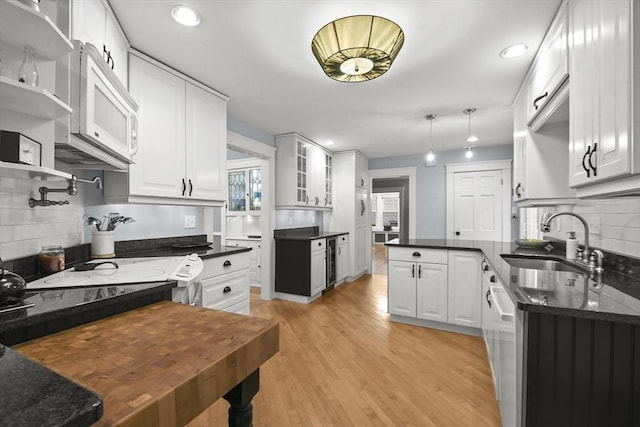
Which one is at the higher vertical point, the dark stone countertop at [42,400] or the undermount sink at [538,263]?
the dark stone countertop at [42,400]

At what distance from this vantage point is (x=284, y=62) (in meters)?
2.21

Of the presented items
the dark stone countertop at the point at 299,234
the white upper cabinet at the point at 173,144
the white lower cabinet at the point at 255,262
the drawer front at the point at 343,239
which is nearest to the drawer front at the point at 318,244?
the dark stone countertop at the point at 299,234

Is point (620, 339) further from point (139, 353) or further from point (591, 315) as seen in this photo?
point (139, 353)

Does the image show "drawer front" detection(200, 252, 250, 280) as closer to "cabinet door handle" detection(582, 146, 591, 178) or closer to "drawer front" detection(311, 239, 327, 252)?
"drawer front" detection(311, 239, 327, 252)

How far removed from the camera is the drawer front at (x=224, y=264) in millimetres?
2275

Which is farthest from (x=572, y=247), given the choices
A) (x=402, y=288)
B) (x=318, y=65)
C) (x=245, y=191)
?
(x=245, y=191)

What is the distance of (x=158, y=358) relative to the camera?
28.2 inches

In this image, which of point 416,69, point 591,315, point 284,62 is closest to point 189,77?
point 284,62

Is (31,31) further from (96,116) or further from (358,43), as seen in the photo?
(358,43)

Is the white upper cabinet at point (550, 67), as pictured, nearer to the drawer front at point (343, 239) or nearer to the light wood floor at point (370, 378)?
the light wood floor at point (370, 378)

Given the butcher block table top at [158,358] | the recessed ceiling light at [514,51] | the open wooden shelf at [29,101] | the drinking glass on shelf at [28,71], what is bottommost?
the butcher block table top at [158,358]

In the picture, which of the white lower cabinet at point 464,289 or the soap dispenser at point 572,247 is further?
the white lower cabinet at point 464,289

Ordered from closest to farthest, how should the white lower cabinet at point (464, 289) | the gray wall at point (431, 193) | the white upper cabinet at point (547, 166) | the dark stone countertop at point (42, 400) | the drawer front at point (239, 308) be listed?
the dark stone countertop at point (42, 400), the white upper cabinet at point (547, 166), the drawer front at point (239, 308), the white lower cabinet at point (464, 289), the gray wall at point (431, 193)

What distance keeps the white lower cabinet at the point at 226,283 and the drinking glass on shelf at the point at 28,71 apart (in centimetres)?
146
